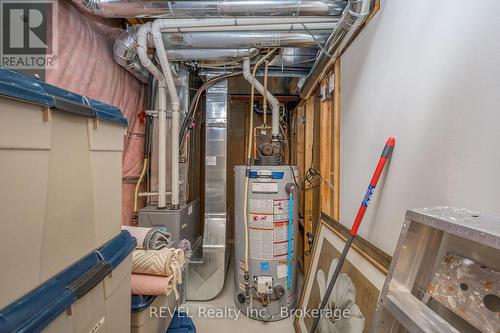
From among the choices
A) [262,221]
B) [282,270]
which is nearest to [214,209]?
[262,221]

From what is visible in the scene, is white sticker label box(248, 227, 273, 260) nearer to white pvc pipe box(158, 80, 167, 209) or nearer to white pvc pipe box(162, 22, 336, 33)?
white pvc pipe box(158, 80, 167, 209)

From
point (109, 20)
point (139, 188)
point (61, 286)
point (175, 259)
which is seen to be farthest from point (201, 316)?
point (109, 20)

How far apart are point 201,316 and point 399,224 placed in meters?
1.86

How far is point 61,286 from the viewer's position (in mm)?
609

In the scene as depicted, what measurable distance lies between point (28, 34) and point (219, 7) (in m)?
Result: 1.14

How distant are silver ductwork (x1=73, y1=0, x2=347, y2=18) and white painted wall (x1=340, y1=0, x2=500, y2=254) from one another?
33 centimetres

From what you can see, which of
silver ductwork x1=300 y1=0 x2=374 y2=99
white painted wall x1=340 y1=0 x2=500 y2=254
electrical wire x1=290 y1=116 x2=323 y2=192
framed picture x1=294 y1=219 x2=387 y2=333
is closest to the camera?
white painted wall x1=340 y1=0 x2=500 y2=254

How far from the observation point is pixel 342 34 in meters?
1.39

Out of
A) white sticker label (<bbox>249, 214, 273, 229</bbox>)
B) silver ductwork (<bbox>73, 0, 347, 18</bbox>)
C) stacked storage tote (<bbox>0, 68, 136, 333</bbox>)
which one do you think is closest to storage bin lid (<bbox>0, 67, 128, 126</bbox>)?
stacked storage tote (<bbox>0, 68, 136, 333</bbox>)

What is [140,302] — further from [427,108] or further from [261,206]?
[427,108]

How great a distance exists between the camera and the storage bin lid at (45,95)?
49cm

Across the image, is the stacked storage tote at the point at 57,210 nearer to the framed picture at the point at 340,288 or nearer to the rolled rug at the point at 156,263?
the rolled rug at the point at 156,263

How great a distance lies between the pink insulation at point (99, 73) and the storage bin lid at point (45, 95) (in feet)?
3.36

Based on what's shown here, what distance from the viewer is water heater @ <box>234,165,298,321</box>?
1934 mm
